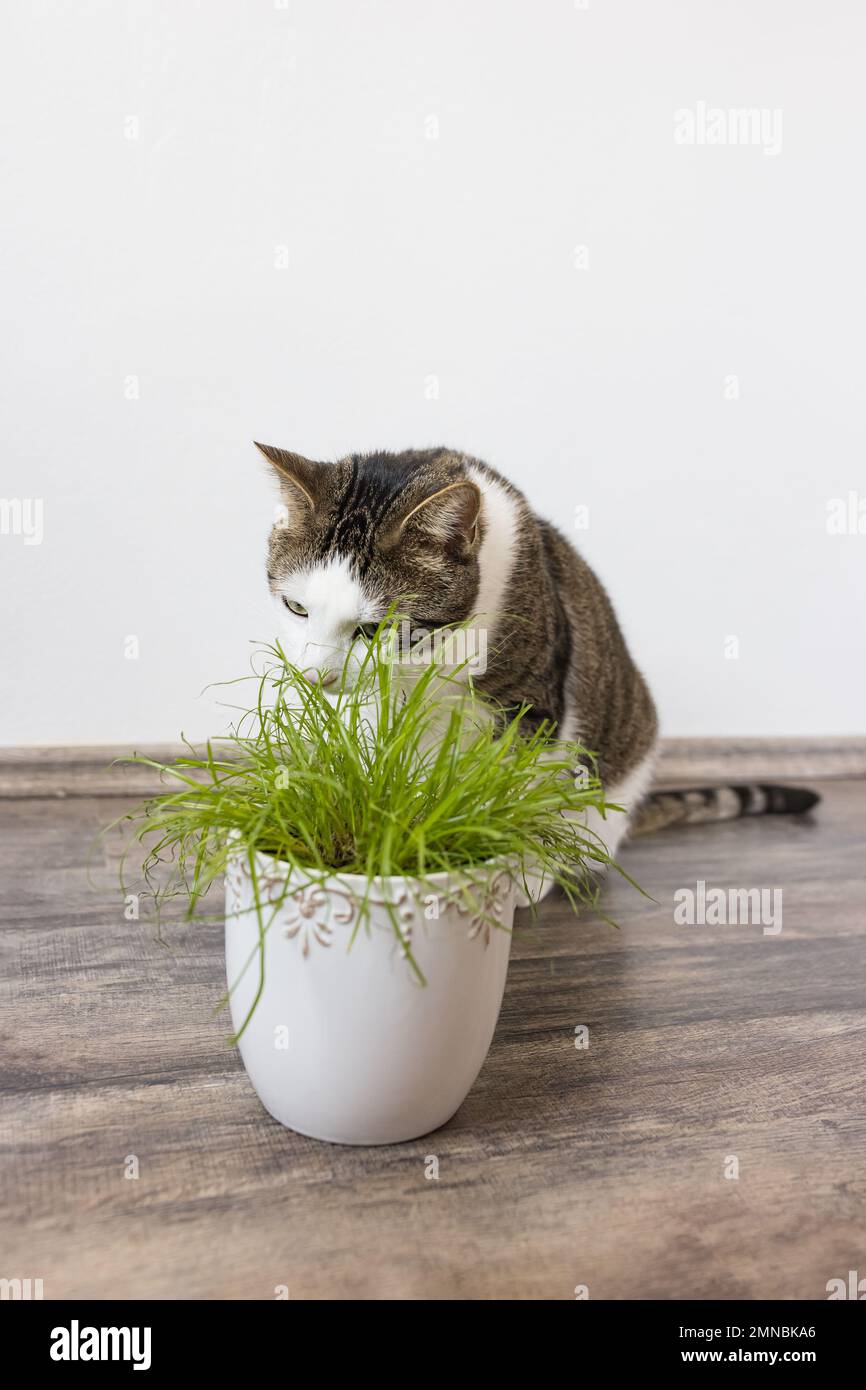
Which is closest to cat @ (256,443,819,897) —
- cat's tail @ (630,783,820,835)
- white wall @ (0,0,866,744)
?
cat's tail @ (630,783,820,835)

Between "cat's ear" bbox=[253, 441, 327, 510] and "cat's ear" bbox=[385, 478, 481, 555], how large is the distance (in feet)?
0.40

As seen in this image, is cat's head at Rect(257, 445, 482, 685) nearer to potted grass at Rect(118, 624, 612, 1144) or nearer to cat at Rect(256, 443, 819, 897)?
cat at Rect(256, 443, 819, 897)

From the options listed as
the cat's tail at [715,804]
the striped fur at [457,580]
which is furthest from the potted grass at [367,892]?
the cat's tail at [715,804]

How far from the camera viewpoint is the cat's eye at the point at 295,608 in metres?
1.17

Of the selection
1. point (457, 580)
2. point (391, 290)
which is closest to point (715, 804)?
point (457, 580)

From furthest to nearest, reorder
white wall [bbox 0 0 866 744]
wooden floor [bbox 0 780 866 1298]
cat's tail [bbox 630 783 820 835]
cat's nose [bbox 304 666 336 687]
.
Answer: cat's tail [bbox 630 783 820 835]
white wall [bbox 0 0 866 744]
cat's nose [bbox 304 666 336 687]
wooden floor [bbox 0 780 866 1298]

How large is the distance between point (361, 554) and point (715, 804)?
41.7 inches

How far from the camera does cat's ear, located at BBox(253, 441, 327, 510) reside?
3.87 feet

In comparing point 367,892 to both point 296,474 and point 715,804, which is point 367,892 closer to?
point 296,474

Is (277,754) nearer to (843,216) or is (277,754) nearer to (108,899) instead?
(108,899)

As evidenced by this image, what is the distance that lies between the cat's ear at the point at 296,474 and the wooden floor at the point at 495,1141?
1.84 ft

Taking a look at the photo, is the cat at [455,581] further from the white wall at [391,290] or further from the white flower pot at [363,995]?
the white wall at [391,290]

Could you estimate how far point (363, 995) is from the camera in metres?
0.84
